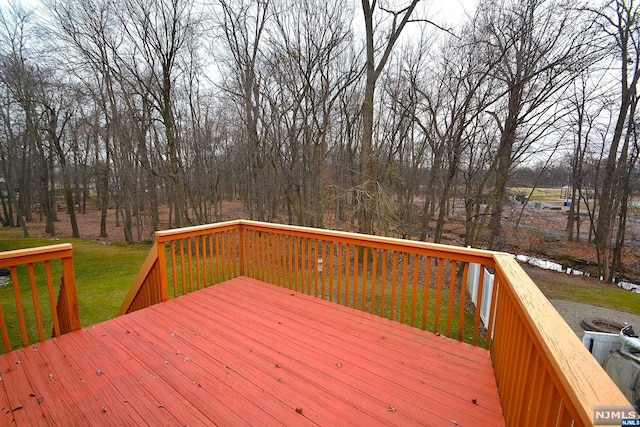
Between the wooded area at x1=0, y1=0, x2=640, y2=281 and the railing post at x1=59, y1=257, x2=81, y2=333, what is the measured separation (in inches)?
188

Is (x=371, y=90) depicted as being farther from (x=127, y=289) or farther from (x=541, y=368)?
(x=127, y=289)

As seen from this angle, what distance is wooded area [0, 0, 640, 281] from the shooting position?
7.01 m

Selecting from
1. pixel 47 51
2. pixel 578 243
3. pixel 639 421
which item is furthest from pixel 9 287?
pixel 578 243

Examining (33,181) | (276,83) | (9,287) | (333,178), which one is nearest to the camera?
(9,287)

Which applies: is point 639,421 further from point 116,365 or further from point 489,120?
point 489,120

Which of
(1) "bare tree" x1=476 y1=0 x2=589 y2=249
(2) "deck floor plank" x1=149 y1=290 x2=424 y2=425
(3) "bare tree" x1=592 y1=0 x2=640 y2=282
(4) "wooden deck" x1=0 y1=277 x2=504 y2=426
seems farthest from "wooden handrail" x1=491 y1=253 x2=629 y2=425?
(3) "bare tree" x1=592 y1=0 x2=640 y2=282

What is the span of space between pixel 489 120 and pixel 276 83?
629cm

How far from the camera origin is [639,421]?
2.18 feet

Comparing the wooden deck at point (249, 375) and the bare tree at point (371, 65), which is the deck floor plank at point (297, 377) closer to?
the wooden deck at point (249, 375)

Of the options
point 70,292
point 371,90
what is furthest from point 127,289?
point 371,90

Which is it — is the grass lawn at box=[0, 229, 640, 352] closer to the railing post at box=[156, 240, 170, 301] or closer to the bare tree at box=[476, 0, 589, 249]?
the railing post at box=[156, 240, 170, 301]

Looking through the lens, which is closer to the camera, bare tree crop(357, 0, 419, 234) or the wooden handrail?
the wooden handrail

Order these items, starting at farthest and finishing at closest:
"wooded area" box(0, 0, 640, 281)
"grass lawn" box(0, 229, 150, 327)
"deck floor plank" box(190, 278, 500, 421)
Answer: "wooded area" box(0, 0, 640, 281)
"grass lawn" box(0, 229, 150, 327)
"deck floor plank" box(190, 278, 500, 421)

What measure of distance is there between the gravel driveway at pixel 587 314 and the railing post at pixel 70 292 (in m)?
7.37
